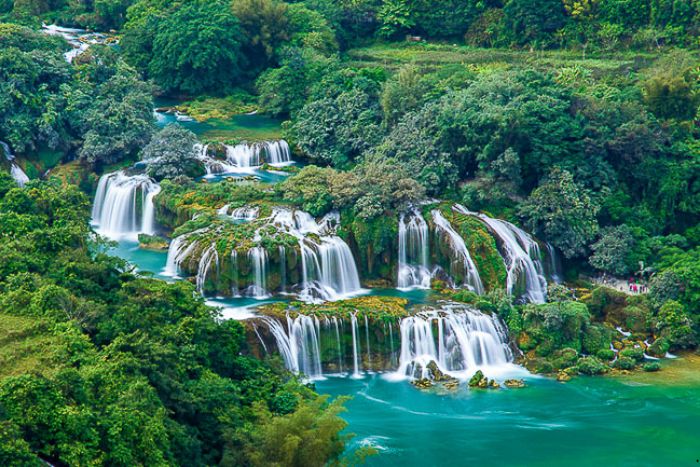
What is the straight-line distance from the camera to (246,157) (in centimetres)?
4203

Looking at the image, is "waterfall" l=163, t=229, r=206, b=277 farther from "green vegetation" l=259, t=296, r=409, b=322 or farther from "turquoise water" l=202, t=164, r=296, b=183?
"turquoise water" l=202, t=164, r=296, b=183

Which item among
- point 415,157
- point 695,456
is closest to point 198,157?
point 415,157

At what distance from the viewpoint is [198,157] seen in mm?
40938

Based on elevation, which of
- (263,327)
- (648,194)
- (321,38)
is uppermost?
(321,38)

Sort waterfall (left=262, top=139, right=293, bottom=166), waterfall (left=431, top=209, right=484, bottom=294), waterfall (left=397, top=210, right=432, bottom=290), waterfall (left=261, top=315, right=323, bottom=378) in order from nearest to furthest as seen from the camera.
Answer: waterfall (left=261, top=315, right=323, bottom=378) < waterfall (left=431, top=209, right=484, bottom=294) < waterfall (left=397, top=210, right=432, bottom=290) < waterfall (left=262, top=139, right=293, bottom=166)

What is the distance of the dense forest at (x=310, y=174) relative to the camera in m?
21.1

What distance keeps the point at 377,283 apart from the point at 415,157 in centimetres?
597

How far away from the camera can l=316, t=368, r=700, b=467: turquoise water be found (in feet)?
84.6

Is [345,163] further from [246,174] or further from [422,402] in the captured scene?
[422,402]

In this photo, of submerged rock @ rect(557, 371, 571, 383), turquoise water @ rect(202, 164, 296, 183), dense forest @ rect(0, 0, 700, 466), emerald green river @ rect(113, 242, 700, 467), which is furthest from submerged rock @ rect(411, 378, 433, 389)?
turquoise water @ rect(202, 164, 296, 183)

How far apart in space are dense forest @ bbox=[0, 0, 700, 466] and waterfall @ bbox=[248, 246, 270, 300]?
0.59 meters

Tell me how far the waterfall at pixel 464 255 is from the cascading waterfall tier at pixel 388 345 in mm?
3066

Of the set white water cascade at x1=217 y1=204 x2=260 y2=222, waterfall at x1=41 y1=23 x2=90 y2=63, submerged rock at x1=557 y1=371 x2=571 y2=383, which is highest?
waterfall at x1=41 y1=23 x2=90 y2=63

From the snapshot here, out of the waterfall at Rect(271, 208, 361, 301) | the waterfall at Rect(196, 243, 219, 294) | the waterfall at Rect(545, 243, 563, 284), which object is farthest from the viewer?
the waterfall at Rect(545, 243, 563, 284)
